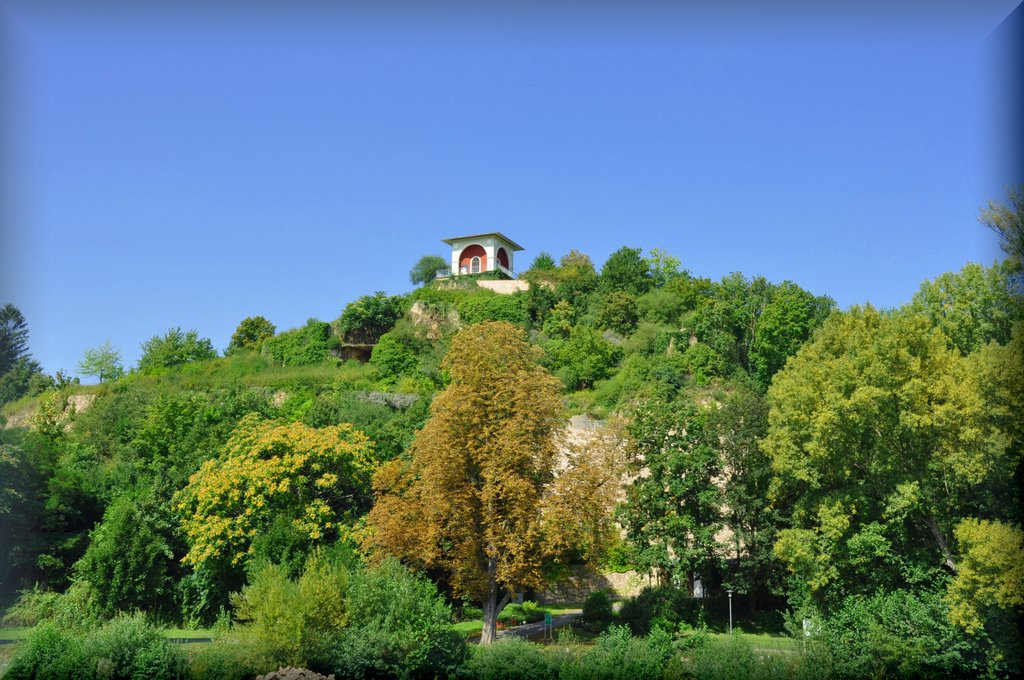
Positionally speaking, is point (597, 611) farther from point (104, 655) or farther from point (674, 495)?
point (104, 655)

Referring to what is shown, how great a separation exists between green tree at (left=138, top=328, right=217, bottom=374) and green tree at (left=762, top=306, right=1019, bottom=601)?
32904 mm

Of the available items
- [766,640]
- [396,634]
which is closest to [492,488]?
[396,634]

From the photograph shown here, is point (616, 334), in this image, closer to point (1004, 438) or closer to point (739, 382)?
point (739, 382)

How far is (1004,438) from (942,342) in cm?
635

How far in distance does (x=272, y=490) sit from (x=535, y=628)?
7481 millimetres

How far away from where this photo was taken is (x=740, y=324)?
34.3 metres

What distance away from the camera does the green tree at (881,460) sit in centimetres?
1480

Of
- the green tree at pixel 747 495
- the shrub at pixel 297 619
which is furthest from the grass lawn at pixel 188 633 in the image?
the green tree at pixel 747 495

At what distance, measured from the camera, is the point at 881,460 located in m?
15.7

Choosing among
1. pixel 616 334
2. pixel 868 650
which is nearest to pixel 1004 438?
pixel 868 650

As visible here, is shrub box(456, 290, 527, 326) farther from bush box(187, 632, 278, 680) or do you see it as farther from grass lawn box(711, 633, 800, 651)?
bush box(187, 632, 278, 680)

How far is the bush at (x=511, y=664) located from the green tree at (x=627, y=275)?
29.4 metres

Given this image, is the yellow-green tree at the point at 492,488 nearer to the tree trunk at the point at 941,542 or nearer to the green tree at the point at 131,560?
the tree trunk at the point at 941,542

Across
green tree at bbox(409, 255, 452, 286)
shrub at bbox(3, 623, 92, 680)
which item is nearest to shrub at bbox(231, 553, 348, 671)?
shrub at bbox(3, 623, 92, 680)
